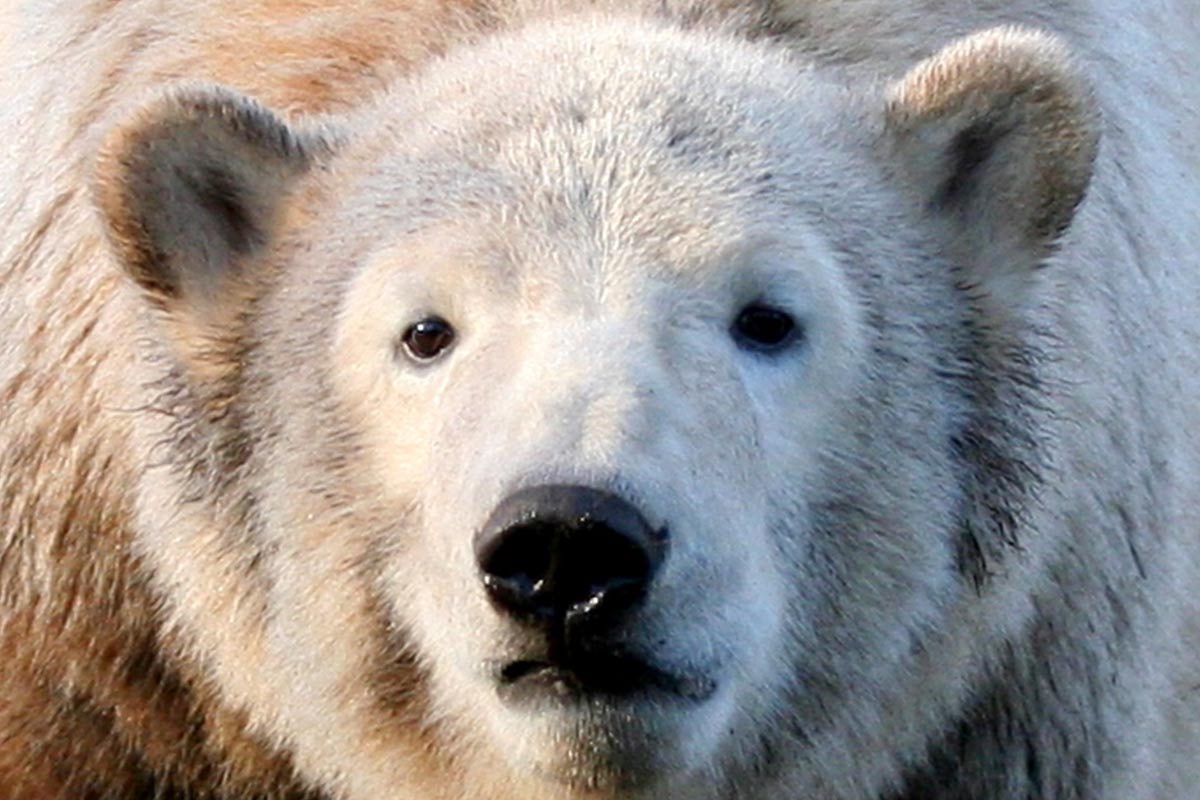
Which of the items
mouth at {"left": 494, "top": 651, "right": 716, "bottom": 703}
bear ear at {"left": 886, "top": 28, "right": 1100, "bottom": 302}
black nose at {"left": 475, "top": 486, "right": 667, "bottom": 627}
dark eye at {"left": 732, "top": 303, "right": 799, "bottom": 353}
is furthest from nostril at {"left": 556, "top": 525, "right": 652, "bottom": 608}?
bear ear at {"left": 886, "top": 28, "right": 1100, "bottom": 302}

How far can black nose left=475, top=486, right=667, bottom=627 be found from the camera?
427 centimetres

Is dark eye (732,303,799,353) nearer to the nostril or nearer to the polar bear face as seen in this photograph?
the polar bear face

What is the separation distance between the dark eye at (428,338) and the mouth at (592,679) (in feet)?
2.20

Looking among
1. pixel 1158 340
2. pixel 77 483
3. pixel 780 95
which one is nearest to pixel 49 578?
pixel 77 483

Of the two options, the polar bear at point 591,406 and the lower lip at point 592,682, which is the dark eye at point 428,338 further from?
the lower lip at point 592,682

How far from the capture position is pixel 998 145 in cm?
545

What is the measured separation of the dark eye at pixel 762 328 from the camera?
4957 millimetres

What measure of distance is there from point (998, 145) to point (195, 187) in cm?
160

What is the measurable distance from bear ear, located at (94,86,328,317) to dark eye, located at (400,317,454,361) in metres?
0.61

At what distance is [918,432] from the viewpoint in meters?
5.28

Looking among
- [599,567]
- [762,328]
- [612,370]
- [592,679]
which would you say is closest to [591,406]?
[612,370]

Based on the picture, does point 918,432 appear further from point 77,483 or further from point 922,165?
point 77,483

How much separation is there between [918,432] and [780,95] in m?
0.72

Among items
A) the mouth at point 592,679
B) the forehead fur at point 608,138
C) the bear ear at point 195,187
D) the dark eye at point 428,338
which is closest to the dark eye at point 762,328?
the forehead fur at point 608,138
